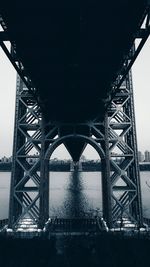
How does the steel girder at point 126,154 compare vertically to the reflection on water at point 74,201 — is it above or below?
above

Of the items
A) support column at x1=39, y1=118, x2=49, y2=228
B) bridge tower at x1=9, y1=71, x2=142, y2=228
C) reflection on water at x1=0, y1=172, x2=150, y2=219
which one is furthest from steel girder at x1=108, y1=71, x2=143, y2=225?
reflection on water at x1=0, y1=172, x2=150, y2=219

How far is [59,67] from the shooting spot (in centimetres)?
929

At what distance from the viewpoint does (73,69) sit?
925 cm

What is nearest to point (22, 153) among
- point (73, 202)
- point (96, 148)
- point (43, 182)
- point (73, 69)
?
point (43, 182)

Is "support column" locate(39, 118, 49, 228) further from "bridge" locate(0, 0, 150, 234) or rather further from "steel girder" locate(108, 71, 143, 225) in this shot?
"steel girder" locate(108, 71, 143, 225)

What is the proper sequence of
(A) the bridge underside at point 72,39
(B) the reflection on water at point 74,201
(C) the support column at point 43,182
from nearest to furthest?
(A) the bridge underside at point 72,39
(C) the support column at point 43,182
(B) the reflection on water at point 74,201

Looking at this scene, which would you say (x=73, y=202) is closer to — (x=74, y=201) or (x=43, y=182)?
(x=74, y=201)

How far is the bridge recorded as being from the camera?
20.8 ft

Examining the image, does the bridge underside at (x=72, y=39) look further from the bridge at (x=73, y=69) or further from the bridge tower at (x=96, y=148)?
the bridge tower at (x=96, y=148)

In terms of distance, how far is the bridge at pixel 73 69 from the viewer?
633 cm

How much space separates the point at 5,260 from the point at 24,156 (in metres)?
6.63

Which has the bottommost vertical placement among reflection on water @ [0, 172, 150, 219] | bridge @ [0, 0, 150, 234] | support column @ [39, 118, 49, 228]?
reflection on water @ [0, 172, 150, 219]

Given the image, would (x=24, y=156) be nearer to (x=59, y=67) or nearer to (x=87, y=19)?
(x=59, y=67)

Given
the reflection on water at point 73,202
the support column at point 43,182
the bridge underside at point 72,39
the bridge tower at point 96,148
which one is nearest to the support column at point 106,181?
the bridge tower at point 96,148
